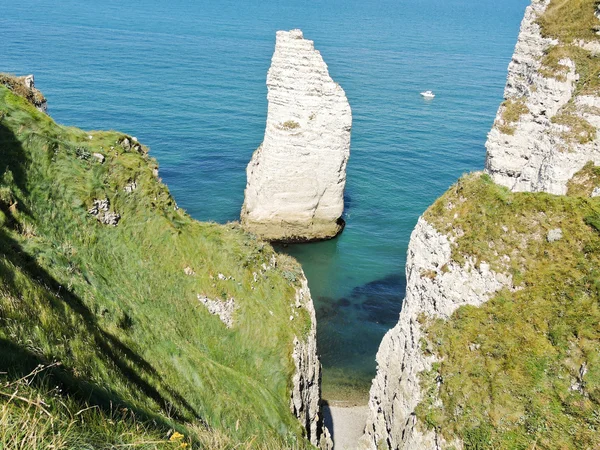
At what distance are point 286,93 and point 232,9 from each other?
16000 centimetres

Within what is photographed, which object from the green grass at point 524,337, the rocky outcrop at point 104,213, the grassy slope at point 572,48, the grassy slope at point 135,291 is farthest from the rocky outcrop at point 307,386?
the grassy slope at point 572,48

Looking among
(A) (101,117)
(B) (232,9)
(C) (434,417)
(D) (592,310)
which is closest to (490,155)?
(D) (592,310)

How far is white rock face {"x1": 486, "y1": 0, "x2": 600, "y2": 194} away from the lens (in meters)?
23.2

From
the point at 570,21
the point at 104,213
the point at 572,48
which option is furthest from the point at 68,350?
the point at 570,21

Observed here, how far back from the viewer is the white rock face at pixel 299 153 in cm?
3784

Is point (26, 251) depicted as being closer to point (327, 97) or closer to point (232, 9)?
point (327, 97)

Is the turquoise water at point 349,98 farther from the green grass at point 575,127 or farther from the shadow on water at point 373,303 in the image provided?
the green grass at point 575,127

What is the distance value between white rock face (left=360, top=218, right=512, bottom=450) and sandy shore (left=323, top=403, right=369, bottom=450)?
389 centimetres

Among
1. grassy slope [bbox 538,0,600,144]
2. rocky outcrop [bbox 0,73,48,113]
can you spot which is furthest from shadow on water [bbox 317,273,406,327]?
rocky outcrop [bbox 0,73,48,113]

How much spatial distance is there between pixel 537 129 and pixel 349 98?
51.9 metres

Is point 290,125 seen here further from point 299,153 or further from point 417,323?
point 417,323

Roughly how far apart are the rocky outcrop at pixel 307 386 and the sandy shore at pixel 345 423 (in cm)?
288

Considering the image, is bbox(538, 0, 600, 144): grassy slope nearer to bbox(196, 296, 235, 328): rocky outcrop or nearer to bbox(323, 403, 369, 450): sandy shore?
bbox(196, 296, 235, 328): rocky outcrop

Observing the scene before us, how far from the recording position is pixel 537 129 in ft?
92.1
